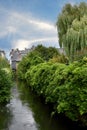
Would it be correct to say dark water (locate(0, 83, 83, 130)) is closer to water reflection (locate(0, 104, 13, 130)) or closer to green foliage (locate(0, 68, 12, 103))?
water reflection (locate(0, 104, 13, 130))

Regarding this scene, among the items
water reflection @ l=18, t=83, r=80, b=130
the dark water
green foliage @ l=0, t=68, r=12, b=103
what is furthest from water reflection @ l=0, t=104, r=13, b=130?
water reflection @ l=18, t=83, r=80, b=130

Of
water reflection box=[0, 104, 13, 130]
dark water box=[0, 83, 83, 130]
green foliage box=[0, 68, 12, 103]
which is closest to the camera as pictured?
dark water box=[0, 83, 83, 130]

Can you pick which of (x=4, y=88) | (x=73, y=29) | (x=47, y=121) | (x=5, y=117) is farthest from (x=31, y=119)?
(x=73, y=29)

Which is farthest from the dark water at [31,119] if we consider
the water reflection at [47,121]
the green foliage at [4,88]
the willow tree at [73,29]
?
the willow tree at [73,29]

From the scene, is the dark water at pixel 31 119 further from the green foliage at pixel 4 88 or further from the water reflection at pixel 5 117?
the green foliage at pixel 4 88

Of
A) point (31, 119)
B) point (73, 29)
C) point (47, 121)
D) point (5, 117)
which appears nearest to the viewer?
point (47, 121)

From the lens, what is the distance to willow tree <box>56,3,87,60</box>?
1515 inches

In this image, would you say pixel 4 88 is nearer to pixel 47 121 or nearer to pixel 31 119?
pixel 31 119

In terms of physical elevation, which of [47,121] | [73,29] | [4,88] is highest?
[73,29]

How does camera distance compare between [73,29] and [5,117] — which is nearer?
[5,117]

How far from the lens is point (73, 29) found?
1592 inches

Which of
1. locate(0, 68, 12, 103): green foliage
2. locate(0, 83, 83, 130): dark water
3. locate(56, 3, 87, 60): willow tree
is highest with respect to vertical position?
locate(56, 3, 87, 60): willow tree

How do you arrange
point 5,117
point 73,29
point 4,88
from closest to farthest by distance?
point 5,117 → point 4,88 → point 73,29

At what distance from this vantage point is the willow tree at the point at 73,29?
38.5 metres
